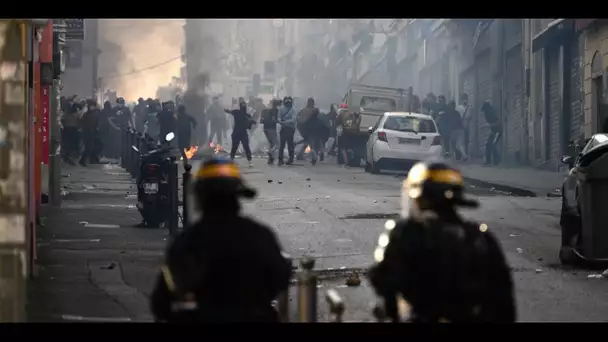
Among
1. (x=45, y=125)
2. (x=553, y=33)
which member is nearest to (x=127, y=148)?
(x=553, y=33)

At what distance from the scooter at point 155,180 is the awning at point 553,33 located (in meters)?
15.8

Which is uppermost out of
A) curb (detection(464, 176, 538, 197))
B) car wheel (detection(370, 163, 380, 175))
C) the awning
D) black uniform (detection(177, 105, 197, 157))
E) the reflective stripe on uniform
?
the awning

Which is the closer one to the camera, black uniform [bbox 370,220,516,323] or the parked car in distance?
black uniform [bbox 370,220,516,323]

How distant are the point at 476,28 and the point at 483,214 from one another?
24705 mm

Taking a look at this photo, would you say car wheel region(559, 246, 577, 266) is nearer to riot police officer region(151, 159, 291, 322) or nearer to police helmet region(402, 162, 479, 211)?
police helmet region(402, 162, 479, 211)

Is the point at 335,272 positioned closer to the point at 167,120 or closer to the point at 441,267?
the point at 441,267

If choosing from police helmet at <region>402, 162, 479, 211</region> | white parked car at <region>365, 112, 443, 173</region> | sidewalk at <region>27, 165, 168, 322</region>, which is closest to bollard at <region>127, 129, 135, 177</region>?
white parked car at <region>365, 112, 443, 173</region>

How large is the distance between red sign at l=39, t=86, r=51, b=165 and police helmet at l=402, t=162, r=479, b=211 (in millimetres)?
12377

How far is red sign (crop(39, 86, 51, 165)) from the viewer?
17.8m

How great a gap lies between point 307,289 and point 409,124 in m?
20.6

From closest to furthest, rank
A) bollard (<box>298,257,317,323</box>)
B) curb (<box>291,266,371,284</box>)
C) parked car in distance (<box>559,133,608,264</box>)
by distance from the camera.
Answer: bollard (<box>298,257,317,323</box>)
curb (<box>291,266,371,284</box>)
parked car in distance (<box>559,133,608,264</box>)

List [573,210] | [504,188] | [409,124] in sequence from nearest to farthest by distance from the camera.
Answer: [573,210], [504,188], [409,124]

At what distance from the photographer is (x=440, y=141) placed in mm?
26938

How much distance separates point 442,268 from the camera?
5789 millimetres
